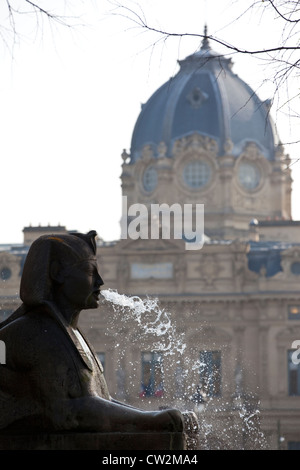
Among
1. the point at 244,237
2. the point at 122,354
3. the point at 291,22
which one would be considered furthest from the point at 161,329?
the point at 291,22

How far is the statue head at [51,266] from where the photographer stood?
941cm

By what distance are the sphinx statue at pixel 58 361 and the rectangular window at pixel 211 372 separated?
5656 cm

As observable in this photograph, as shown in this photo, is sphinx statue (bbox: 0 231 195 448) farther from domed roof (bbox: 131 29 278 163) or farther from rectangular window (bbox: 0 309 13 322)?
domed roof (bbox: 131 29 278 163)

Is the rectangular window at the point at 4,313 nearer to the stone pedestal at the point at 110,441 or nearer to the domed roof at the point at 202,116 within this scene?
the domed roof at the point at 202,116

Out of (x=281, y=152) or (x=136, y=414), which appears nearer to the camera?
(x=136, y=414)

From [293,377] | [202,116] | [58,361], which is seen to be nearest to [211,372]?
[293,377]

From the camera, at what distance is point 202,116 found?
87625 millimetres

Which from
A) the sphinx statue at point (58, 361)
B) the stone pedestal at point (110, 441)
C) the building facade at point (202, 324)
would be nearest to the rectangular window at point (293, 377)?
the building facade at point (202, 324)

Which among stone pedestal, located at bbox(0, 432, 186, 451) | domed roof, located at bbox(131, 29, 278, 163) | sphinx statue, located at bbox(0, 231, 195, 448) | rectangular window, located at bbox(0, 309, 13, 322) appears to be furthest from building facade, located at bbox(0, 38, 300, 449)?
stone pedestal, located at bbox(0, 432, 186, 451)

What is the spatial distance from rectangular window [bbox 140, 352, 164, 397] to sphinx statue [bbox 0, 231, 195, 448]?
2165 inches

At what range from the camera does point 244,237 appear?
82.1 meters

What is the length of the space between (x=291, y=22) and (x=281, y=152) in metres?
75.1

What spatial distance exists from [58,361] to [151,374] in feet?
192
